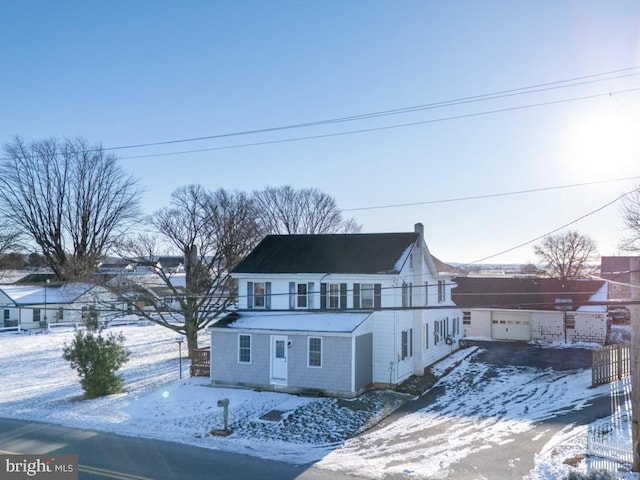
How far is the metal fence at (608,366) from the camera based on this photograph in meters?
21.0

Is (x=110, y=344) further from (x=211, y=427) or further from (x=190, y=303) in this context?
(x=190, y=303)

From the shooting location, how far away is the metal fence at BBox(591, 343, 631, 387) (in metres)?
21.0

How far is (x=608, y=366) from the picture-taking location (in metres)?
21.5

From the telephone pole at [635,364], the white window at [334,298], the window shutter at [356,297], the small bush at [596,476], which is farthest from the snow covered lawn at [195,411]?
the telephone pole at [635,364]

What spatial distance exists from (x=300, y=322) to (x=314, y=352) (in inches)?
65.1

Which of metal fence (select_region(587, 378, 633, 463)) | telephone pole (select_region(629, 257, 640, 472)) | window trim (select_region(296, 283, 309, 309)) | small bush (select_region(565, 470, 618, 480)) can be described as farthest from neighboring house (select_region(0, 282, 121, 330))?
small bush (select_region(565, 470, 618, 480))

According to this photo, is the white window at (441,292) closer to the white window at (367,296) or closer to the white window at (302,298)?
the white window at (367,296)

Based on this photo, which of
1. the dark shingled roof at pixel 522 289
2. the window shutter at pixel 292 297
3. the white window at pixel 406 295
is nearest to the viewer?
the white window at pixel 406 295

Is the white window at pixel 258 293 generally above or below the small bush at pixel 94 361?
above

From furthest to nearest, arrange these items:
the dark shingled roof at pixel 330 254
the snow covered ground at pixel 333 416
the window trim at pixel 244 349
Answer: the dark shingled roof at pixel 330 254
the window trim at pixel 244 349
the snow covered ground at pixel 333 416

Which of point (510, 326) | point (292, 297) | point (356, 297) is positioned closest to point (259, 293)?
point (292, 297)

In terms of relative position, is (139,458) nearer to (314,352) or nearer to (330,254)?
(314,352)

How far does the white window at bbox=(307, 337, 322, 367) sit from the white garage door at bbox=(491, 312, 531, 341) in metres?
21.9

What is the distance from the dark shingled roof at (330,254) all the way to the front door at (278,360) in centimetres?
381
